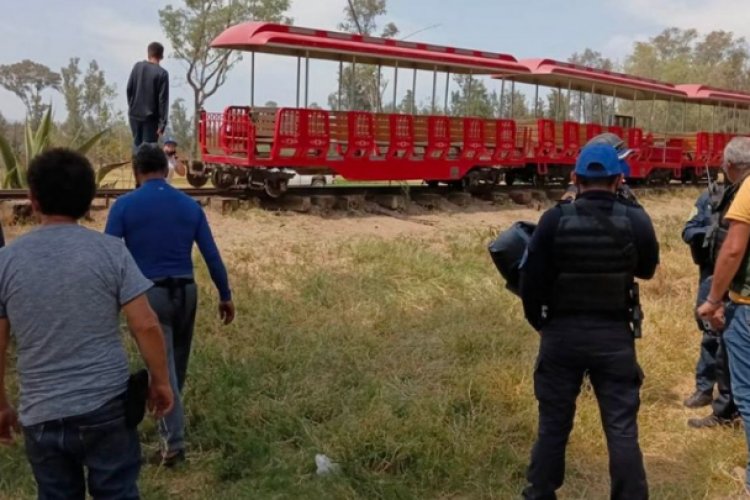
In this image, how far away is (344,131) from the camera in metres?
12.0

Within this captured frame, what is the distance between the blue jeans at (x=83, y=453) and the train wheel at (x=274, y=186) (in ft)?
29.7

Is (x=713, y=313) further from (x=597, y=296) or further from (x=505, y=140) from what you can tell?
(x=505, y=140)

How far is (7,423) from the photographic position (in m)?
2.59

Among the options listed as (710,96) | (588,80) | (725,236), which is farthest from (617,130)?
(725,236)

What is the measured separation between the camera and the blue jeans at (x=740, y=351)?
11.9 feet

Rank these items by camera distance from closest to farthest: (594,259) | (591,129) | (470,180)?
1. (594,259)
2. (470,180)
3. (591,129)

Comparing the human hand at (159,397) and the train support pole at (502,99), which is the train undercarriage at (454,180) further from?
the human hand at (159,397)

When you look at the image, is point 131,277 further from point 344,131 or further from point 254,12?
point 254,12

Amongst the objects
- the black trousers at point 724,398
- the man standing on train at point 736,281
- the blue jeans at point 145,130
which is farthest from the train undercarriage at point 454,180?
the man standing on train at point 736,281

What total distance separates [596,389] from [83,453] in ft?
6.85

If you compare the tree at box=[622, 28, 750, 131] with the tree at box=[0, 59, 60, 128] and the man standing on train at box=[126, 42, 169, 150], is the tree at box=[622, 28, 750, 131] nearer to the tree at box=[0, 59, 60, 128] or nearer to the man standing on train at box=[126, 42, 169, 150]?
the man standing on train at box=[126, 42, 169, 150]

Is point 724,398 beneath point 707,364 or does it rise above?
beneath

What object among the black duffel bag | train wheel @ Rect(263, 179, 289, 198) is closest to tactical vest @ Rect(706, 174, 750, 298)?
the black duffel bag

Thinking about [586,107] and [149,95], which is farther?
[586,107]
